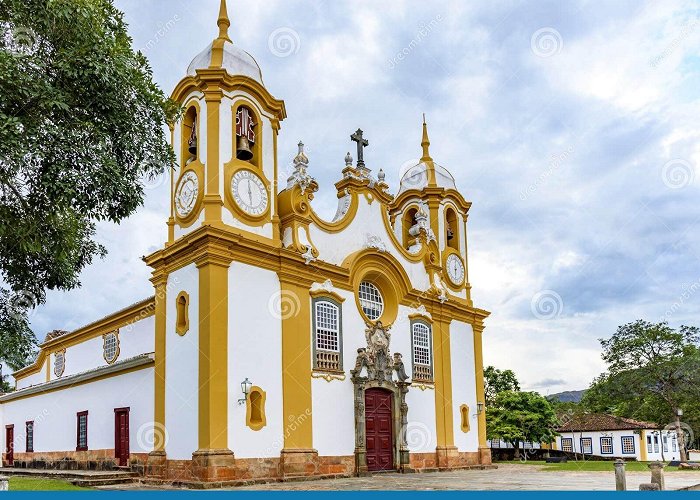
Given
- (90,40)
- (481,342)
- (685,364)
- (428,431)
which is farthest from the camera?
(685,364)

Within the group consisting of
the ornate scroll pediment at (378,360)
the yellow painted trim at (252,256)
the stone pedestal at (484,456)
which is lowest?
the stone pedestal at (484,456)

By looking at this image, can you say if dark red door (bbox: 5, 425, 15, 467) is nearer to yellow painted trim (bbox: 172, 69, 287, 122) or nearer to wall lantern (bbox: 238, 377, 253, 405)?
wall lantern (bbox: 238, 377, 253, 405)

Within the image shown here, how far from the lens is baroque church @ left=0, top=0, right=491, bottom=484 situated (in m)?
17.7

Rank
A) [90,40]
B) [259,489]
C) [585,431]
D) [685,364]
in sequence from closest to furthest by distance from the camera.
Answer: [90,40], [259,489], [685,364], [585,431]

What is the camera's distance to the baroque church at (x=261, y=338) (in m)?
17.7

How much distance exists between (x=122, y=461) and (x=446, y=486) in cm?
953

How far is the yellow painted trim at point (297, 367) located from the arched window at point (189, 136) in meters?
4.43

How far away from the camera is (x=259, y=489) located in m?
15.9

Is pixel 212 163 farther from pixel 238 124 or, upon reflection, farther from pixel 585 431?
pixel 585 431

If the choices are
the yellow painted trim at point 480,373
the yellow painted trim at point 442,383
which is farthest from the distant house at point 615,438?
the yellow painted trim at point 442,383

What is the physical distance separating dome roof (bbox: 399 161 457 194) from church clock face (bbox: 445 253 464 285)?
2.91 meters

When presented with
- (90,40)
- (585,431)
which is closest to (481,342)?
(90,40)

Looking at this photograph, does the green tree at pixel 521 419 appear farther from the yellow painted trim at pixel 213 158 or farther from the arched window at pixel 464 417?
the yellow painted trim at pixel 213 158

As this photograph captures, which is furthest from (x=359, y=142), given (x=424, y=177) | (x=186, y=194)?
(x=186, y=194)
